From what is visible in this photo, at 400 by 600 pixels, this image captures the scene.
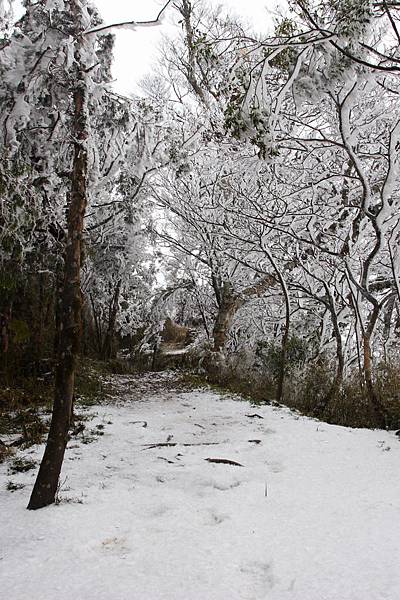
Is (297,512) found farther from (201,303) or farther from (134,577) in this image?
(201,303)

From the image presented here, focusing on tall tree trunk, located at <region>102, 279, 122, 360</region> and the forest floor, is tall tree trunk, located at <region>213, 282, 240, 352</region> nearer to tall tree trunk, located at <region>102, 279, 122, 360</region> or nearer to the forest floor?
tall tree trunk, located at <region>102, 279, 122, 360</region>

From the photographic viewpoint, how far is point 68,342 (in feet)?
11.3

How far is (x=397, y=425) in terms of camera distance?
246 inches

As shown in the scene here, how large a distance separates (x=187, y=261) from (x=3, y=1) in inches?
412

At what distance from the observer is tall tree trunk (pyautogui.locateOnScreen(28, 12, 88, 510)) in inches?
133

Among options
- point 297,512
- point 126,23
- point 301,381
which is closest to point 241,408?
point 301,381

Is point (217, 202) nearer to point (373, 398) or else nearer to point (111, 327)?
point (111, 327)

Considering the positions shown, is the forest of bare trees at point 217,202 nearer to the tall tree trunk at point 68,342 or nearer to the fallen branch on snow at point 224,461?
the tall tree trunk at point 68,342

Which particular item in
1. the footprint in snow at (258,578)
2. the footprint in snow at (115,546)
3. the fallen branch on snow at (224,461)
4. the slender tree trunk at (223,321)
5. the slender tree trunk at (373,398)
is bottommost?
the footprint in snow at (115,546)

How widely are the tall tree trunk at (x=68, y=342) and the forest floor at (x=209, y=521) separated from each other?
0.24 metres

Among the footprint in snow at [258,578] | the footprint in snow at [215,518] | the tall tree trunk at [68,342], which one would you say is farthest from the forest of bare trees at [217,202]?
the footprint in snow at [258,578]

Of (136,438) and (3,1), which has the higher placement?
(3,1)

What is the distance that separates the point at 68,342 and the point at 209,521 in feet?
5.79

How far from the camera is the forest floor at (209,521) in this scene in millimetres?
2355
